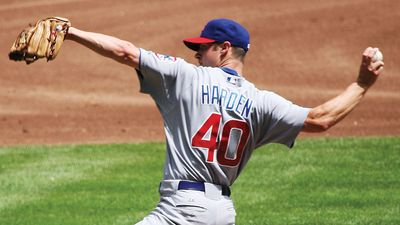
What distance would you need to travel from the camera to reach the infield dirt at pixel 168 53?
1547cm

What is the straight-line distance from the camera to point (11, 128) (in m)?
15.4

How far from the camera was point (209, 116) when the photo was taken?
5598 mm

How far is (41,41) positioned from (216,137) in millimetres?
1073

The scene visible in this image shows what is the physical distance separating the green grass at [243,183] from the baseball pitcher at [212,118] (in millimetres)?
4048

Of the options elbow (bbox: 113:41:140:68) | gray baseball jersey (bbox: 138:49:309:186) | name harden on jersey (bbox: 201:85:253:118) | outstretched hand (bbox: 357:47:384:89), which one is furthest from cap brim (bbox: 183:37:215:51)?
outstretched hand (bbox: 357:47:384:89)

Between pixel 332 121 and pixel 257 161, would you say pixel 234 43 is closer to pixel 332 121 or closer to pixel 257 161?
pixel 332 121

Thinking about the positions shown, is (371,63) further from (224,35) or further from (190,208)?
(190,208)

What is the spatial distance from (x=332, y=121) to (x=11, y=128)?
10.5 meters

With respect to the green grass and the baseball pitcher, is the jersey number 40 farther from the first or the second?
the green grass

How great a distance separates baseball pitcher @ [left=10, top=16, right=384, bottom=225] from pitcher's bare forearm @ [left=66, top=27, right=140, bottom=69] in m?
0.09

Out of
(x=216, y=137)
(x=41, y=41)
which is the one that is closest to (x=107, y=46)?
(x=41, y=41)

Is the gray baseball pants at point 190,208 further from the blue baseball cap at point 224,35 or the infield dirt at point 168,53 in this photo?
the infield dirt at point 168,53

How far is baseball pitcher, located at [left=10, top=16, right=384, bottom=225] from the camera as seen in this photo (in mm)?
5543

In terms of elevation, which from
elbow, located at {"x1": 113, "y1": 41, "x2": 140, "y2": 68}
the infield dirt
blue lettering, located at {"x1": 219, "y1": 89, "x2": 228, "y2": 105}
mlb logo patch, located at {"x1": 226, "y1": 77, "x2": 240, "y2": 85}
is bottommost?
the infield dirt
